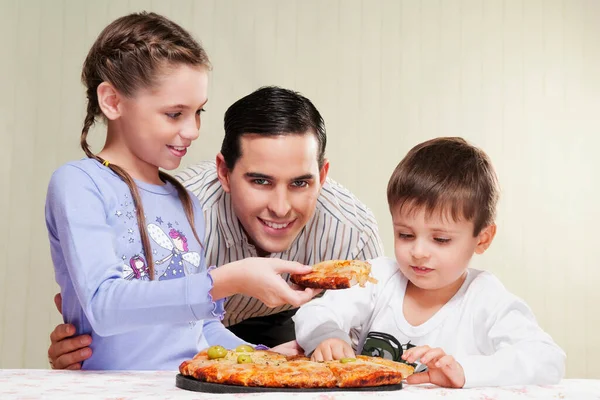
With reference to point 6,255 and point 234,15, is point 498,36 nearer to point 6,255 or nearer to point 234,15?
point 234,15

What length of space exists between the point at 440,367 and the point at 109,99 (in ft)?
3.61

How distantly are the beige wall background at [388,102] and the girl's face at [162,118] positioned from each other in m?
2.25

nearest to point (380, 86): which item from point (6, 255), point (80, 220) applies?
point (6, 255)

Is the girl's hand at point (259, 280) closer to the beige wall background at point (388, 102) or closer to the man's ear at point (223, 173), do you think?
the man's ear at point (223, 173)

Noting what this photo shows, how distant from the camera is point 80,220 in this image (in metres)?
1.70

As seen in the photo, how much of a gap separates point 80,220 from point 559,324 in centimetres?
386

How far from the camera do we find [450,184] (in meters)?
1.96

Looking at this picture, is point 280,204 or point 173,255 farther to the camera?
point 280,204

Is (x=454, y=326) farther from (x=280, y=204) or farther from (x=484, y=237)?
(x=280, y=204)

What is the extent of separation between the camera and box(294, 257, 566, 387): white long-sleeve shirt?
5.38 ft

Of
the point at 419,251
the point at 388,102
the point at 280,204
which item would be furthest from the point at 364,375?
the point at 388,102

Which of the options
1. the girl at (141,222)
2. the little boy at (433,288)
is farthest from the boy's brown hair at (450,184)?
the girl at (141,222)

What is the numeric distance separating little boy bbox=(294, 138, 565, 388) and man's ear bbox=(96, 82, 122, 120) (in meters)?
0.73

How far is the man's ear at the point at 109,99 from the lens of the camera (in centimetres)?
198
